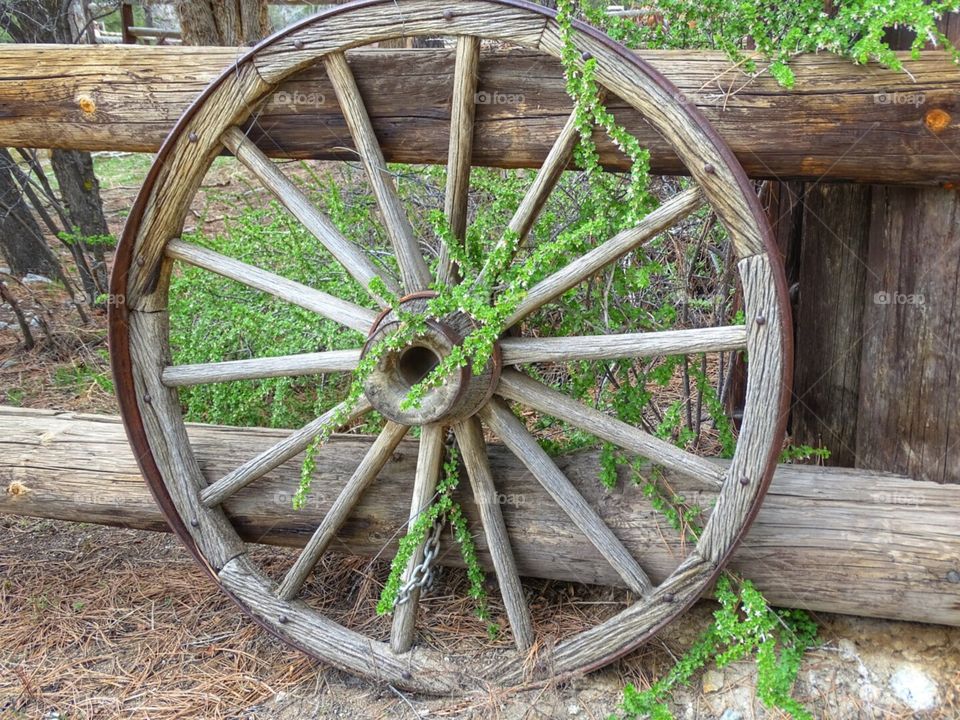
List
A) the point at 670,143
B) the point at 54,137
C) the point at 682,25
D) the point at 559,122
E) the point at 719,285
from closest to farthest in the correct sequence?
1. the point at 670,143
2. the point at 559,122
3. the point at 682,25
4. the point at 54,137
5. the point at 719,285

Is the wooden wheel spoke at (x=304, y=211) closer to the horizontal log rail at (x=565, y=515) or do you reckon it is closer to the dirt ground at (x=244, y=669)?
the horizontal log rail at (x=565, y=515)

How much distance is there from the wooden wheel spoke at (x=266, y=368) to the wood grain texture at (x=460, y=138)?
0.38 meters

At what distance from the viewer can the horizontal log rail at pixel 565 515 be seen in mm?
2342

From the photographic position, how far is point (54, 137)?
8.77ft

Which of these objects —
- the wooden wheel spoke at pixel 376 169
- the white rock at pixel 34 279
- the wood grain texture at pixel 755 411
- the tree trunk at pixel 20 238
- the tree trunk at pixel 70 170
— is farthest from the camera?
the white rock at pixel 34 279

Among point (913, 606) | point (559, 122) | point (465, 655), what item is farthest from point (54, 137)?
point (913, 606)

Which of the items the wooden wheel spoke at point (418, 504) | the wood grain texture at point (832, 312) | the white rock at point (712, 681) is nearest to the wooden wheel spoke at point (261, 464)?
the wooden wheel spoke at point (418, 504)

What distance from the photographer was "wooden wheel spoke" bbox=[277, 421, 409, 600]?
2547mm

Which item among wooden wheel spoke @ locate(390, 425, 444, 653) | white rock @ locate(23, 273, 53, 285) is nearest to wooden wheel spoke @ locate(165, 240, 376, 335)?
wooden wheel spoke @ locate(390, 425, 444, 653)

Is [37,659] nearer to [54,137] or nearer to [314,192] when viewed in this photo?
[54,137]

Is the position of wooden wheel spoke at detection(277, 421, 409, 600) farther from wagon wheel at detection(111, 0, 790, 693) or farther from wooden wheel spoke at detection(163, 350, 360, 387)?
wooden wheel spoke at detection(163, 350, 360, 387)

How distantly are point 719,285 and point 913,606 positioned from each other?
155cm

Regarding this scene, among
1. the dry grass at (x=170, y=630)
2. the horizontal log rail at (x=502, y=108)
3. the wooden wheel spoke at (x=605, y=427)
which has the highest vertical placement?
the horizontal log rail at (x=502, y=108)

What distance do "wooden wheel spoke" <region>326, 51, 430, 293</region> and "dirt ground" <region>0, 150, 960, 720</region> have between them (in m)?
1.12
